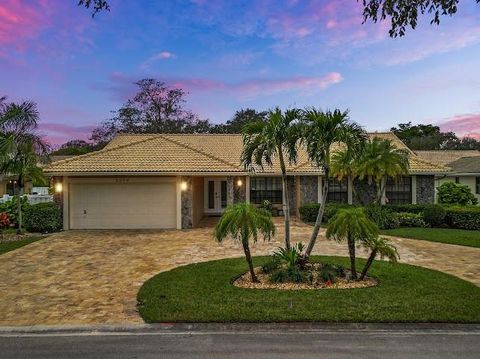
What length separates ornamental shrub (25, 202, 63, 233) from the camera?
55.2 feet

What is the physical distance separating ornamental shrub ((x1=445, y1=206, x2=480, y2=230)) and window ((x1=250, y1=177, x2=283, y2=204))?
28.0 ft

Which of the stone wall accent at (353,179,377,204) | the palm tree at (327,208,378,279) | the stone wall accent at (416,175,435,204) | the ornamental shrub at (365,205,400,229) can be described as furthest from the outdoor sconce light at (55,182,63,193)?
the stone wall accent at (416,175,435,204)

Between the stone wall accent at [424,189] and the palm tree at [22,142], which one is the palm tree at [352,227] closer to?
the palm tree at [22,142]

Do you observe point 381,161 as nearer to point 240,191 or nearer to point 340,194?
point 340,194

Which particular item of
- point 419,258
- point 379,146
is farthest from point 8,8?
point 379,146

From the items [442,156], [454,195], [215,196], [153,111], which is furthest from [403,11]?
[153,111]

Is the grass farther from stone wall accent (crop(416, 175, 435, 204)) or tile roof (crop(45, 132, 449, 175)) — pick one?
stone wall accent (crop(416, 175, 435, 204))

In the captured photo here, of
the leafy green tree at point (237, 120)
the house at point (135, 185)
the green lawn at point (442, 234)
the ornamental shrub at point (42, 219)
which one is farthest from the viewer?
the leafy green tree at point (237, 120)

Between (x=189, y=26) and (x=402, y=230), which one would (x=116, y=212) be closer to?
(x=189, y=26)

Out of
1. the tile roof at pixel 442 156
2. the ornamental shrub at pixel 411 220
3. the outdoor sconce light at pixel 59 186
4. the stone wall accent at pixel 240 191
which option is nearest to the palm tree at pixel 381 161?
the ornamental shrub at pixel 411 220

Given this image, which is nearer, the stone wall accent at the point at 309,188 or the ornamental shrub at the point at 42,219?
the ornamental shrub at the point at 42,219

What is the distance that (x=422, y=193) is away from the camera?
821 inches

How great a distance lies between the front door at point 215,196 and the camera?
23.4 m

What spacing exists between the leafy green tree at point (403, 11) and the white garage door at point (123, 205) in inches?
492
